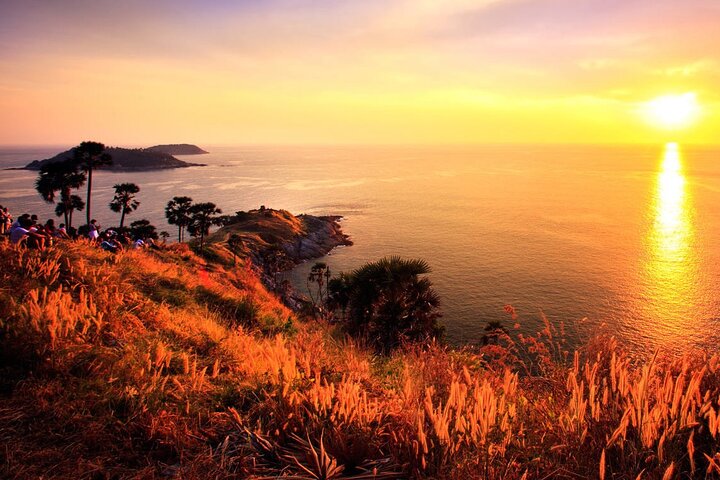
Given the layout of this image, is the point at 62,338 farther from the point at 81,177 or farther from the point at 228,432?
the point at 81,177

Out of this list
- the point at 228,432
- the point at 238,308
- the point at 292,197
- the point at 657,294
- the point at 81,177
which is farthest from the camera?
the point at 292,197

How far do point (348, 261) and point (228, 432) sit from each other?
66.6 meters

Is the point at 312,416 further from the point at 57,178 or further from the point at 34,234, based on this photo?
the point at 57,178

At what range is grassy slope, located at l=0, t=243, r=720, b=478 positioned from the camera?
2.88 metres

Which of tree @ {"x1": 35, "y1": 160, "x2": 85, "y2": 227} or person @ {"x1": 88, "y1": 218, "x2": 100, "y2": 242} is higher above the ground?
tree @ {"x1": 35, "y1": 160, "x2": 85, "y2": 227}

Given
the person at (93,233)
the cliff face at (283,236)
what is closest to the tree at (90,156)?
the cliff face at (283,236)

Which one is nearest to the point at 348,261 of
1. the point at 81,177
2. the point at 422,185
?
the point at 81,177

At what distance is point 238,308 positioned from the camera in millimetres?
11594

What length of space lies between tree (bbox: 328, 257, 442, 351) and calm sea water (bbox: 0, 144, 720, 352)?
6917mm

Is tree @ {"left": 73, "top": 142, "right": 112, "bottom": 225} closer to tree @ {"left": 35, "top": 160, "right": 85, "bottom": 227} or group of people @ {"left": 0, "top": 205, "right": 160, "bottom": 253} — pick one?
tree @ {"left": 35, "top": 160, "right": 85, "bottom": 227}

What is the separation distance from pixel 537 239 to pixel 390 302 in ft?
234

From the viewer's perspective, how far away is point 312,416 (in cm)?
359

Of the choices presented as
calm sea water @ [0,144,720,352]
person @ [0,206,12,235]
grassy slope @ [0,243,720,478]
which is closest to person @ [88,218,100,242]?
person @ [0,206,12,235]

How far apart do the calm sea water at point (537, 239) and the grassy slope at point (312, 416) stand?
2.27m
